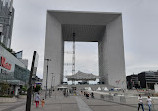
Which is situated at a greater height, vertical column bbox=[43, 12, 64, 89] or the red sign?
vertical column bbox=[43, 12, 64, 89]

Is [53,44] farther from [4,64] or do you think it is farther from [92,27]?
[4,64]

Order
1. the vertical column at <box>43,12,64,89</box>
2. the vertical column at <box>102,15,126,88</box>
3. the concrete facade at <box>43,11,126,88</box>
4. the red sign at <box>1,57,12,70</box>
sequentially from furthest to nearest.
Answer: the concrete facade at <box>43,11,126,88</box> < the vertical column at <box>43,12,64,89</box> < the vertical column at <box>102,15,126,88</box> < the red sign at <box>1,57,12,70</box>

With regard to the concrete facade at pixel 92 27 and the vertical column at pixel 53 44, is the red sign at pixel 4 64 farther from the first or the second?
the vertical column at pixel 53 44

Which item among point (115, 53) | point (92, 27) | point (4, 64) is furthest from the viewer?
point (92, 27)

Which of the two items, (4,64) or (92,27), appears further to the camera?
(92,27)

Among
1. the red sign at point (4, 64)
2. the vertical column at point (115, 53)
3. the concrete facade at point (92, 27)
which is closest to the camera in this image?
the red sign at point (4, 64)

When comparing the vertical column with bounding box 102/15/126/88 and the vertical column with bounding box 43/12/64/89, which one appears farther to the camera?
the vertical column with bounding box 43/12/64/89

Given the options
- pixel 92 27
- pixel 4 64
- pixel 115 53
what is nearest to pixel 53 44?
pixel 92 27

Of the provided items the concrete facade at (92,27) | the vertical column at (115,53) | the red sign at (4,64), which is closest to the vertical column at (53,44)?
the concrete facade at (92,27)

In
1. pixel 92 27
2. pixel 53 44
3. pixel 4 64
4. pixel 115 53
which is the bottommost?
pixel 4 64

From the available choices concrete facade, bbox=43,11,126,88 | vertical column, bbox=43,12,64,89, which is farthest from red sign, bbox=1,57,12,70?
vertical column, bbox=43,12,64,89

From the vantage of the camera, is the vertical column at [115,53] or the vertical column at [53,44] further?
the vertical column at [53,44]

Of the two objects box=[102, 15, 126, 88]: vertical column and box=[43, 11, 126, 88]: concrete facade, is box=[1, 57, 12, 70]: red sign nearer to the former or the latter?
box=[43, 11, 126, 88]: concrete facade

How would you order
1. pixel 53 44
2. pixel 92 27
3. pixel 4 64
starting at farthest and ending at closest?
pixel 92 27
pixel 53 44
pixel 4 64
